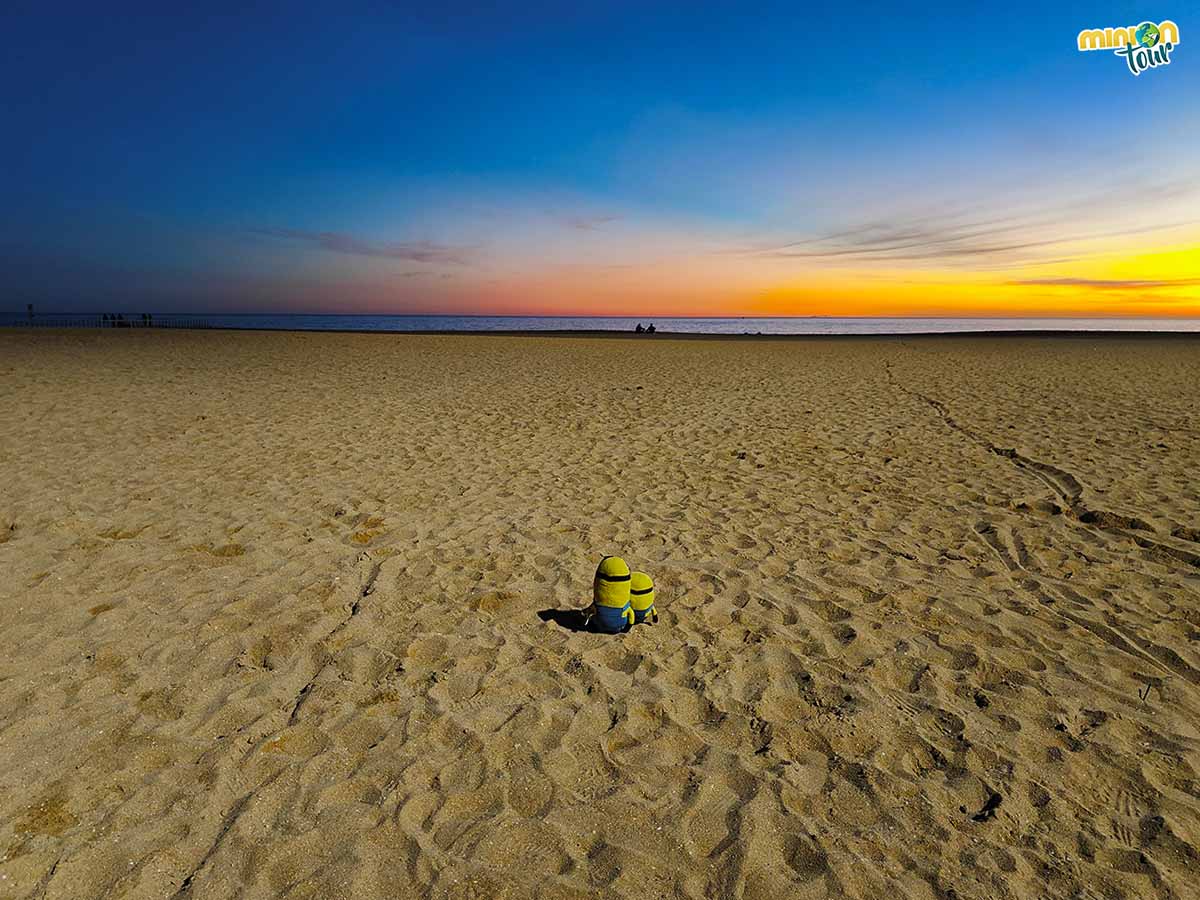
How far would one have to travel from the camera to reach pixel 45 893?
7.82ft

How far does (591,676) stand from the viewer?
12.5 feet

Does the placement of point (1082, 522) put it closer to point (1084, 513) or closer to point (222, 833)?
point (1084, 513)

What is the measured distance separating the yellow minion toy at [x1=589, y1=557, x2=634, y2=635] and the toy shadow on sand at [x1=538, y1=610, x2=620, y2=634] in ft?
0.49

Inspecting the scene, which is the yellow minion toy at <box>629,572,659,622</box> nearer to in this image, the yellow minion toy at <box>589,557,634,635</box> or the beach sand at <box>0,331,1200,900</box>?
the yellow minion toy at <box>589,557,634,635</box>

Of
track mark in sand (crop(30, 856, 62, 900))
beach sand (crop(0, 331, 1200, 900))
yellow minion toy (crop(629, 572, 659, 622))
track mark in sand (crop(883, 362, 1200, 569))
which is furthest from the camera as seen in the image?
track mark in sand (crop(883, 362, 1200, 569))

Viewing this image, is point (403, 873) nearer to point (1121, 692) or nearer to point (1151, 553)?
point (1121, 692)

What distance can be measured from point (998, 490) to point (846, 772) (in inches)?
228

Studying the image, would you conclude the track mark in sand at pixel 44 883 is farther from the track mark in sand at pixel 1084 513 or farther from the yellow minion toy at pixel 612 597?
the track mark in sand at pixel 1084 513

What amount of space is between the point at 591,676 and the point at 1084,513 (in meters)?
5.93

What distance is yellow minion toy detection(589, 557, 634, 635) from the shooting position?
4074 mm

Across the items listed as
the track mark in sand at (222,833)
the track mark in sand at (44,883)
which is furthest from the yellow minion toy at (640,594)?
the track mark in sand at (44,883)

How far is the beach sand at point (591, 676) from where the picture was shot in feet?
8.54

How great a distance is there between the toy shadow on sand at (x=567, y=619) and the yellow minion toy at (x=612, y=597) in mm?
149

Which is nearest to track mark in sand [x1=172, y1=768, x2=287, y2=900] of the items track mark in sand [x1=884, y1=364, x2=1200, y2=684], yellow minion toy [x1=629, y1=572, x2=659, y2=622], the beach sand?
the beach sand
